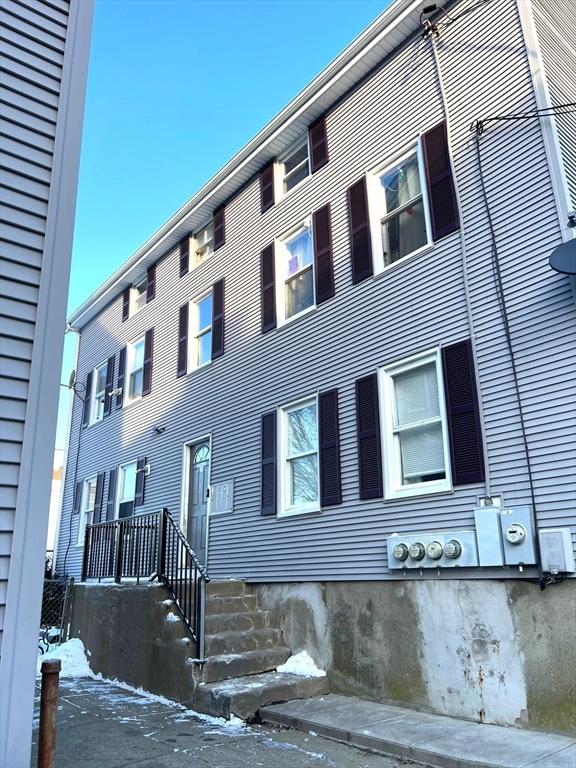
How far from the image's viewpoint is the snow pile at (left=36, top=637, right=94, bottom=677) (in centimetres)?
845

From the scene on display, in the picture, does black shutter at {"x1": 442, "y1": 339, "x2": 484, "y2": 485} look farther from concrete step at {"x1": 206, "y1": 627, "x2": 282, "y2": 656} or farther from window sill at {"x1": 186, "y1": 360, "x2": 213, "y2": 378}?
window sill at {"x1": 186, "y1": 360, "x2": 213, "y2": 378}

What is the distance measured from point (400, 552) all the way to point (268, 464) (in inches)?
108

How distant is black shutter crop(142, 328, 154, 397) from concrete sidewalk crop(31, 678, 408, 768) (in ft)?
21.5

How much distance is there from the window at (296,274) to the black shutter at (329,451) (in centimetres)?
159

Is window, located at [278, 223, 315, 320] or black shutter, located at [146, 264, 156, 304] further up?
black shutter, located at [146, 264, 156, 304]

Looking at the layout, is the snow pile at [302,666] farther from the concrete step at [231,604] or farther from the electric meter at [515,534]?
the electric meter at [515,534]

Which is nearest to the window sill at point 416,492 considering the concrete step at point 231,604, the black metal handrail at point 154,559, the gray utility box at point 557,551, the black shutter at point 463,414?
the black shutter at point 463,414

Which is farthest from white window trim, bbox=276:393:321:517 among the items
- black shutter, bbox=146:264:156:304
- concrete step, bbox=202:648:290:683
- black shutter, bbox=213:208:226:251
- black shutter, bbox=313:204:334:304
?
black shutter, bbox=146:264:156:304

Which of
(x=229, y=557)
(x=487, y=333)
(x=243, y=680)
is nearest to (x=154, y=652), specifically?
(x=243, y=680)

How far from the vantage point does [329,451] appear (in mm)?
7395

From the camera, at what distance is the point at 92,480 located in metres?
13.7

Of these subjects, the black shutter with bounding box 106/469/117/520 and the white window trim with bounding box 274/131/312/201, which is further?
the black shutter with bounding box 106/469/117/520

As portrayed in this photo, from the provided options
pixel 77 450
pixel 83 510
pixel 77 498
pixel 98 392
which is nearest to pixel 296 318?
pixel 98 392

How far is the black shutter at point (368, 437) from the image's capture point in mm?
6699
